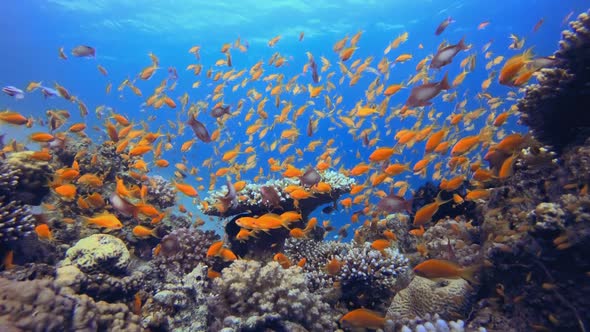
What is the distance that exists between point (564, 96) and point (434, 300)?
3665mm

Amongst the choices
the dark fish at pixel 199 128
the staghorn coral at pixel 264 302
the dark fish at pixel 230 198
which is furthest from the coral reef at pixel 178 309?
the dark fish at pixel 199 128

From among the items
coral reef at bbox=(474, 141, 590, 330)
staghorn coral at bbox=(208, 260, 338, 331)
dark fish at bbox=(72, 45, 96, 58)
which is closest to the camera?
coral reef at bbox=(474, 141, 590, 330)

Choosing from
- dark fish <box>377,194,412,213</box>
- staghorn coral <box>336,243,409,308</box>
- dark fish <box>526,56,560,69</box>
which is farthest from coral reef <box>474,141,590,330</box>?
dark fish <box>526,56,560,69</box>

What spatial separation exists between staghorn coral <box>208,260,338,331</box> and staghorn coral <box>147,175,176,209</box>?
15.3 feet

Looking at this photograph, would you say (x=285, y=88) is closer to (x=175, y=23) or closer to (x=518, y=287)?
(x=518, y=287)

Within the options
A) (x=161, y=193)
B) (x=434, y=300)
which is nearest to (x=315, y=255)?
(x=434, y=300)

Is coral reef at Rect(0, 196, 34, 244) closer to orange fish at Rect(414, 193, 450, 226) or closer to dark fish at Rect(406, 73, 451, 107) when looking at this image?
orange fish at Rect(414, 193, 450, 226)

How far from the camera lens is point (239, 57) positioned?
58.1 meters

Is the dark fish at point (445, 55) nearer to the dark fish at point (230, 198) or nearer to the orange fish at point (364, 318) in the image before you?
the dark fish at point (230, 198)

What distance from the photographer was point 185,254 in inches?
255

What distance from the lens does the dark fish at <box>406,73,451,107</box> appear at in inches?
209

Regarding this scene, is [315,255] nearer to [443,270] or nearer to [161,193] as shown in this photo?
[443,270]

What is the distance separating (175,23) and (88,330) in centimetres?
4450

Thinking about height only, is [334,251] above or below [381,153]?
below
